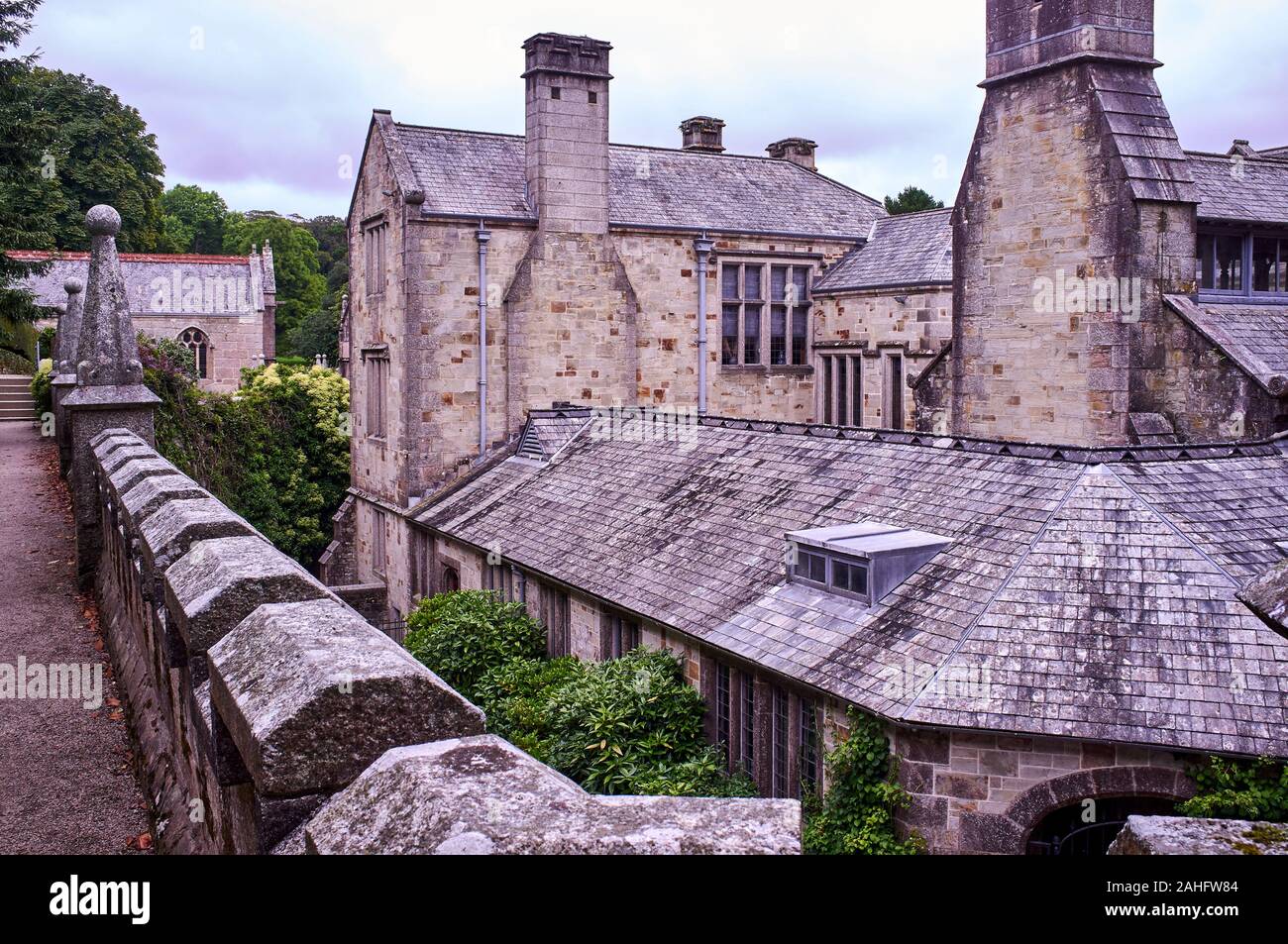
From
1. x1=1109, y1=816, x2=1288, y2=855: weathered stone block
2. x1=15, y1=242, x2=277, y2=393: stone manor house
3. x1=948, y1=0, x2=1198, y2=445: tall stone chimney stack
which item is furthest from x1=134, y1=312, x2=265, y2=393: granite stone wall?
x1=1109, y1=816, x2=1288, y2=855: weathered stone block

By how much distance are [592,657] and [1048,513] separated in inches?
298

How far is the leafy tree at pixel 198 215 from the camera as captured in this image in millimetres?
90438

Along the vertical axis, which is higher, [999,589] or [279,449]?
[279,449]

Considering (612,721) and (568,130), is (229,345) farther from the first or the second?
(612,721)

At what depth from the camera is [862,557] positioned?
13.1 meters

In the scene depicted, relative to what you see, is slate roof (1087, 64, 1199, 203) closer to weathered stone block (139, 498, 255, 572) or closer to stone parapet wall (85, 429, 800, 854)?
weathered stone block (139, 498, 255, 572)

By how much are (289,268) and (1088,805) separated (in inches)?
3064

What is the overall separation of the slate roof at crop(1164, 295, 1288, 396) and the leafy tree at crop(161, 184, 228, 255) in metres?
82.2

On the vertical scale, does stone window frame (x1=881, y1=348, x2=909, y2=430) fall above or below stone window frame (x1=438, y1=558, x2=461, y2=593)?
above

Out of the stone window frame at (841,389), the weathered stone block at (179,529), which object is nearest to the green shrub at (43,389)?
the stone window frame at (841,389)

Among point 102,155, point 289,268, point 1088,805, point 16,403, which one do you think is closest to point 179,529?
point 1088,805

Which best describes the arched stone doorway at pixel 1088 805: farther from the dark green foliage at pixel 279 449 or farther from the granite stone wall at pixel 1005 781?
the dark green foliage at pixel 279 449

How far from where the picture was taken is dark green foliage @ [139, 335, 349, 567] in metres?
32.4

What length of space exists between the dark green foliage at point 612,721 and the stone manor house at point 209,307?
39051 mm
